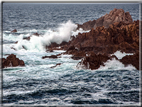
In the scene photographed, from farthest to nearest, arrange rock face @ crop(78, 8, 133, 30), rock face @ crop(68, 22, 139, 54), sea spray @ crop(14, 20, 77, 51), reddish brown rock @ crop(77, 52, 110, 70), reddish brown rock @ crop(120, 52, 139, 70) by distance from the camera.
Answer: rock face @ crop(78, 8, 133, 30) → sea spray @ crop(14, 20, 77, 51) → rock face @ crop(68, 22, 139, 54) → reddish brown rock @ crop(120, 52, 139, 70) → reddish brown rock @ crop(77, 52, 110, 70)

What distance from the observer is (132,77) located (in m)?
19.4

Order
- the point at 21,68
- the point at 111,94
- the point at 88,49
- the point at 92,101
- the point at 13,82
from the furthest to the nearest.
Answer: the point at 88,49 < the point at 21,68 < the point at 13,82 < the point at 111,94 < the point at 92,101

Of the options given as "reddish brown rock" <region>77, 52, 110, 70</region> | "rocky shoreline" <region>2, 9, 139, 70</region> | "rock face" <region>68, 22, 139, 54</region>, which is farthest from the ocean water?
"rock face" <region>68, 22, 139, 54</region>

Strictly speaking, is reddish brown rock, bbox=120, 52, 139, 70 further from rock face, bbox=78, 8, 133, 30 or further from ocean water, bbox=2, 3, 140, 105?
rock face, bbox=78, 8, 133, 30

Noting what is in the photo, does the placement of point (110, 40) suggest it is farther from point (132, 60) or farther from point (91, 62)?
point (91, 62)

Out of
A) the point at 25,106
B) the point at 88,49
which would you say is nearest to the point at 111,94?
the point at 25,106

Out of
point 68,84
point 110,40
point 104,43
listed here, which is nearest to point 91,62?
point 68,84

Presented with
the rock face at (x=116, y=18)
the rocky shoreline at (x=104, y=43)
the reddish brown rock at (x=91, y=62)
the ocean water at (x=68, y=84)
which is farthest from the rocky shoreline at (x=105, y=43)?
the rock face at (x=116, y=18)

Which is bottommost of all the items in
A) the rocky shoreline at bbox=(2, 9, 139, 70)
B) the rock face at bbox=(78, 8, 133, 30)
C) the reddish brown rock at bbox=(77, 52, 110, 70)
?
the reddish brown rock at bbox=(77, 52, 110, 70)

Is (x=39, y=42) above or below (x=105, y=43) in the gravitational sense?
above

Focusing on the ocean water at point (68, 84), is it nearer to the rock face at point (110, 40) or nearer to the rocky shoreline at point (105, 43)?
the rocky shoreline at point (105, 43)

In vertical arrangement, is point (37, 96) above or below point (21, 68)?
below

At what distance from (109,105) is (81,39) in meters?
16.3

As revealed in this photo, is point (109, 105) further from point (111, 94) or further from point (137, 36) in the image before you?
point (137, 36)
